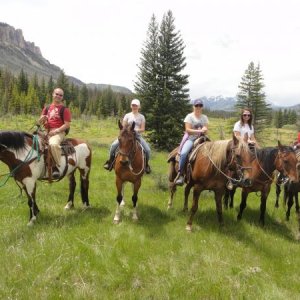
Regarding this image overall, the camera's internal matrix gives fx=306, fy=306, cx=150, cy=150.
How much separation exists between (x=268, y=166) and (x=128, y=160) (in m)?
3.95

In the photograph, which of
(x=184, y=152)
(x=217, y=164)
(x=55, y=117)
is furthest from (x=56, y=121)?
(x=217, y=164)

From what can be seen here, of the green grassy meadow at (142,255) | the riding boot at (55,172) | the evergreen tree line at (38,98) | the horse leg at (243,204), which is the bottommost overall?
the green grassy meadow at (142,255)

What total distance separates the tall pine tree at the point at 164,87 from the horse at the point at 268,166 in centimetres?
1894

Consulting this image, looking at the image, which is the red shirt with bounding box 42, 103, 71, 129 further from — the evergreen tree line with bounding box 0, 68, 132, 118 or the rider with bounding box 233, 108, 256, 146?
the evergreen tree line with bounding box 0, 68, 132, 118

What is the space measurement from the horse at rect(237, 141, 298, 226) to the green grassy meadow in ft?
3.45

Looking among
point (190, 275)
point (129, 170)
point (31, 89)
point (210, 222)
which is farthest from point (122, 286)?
point (31, 89)

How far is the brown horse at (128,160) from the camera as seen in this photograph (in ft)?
24.4

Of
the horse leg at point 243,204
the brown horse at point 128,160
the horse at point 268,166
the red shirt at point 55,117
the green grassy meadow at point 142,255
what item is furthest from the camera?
the horse leg at point 243,204

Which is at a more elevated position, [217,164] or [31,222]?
[217,164]

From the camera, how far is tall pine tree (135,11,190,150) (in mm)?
28047

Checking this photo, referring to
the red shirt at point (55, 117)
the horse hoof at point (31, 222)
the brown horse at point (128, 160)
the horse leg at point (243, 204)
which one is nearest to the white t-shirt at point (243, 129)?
the horse leg at point (243, 204)

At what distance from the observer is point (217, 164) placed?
779 cm

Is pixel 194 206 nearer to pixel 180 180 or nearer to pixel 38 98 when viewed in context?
pixel 180 180

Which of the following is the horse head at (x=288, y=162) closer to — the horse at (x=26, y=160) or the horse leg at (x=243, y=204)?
the horse leg at (x=243, y=204)
